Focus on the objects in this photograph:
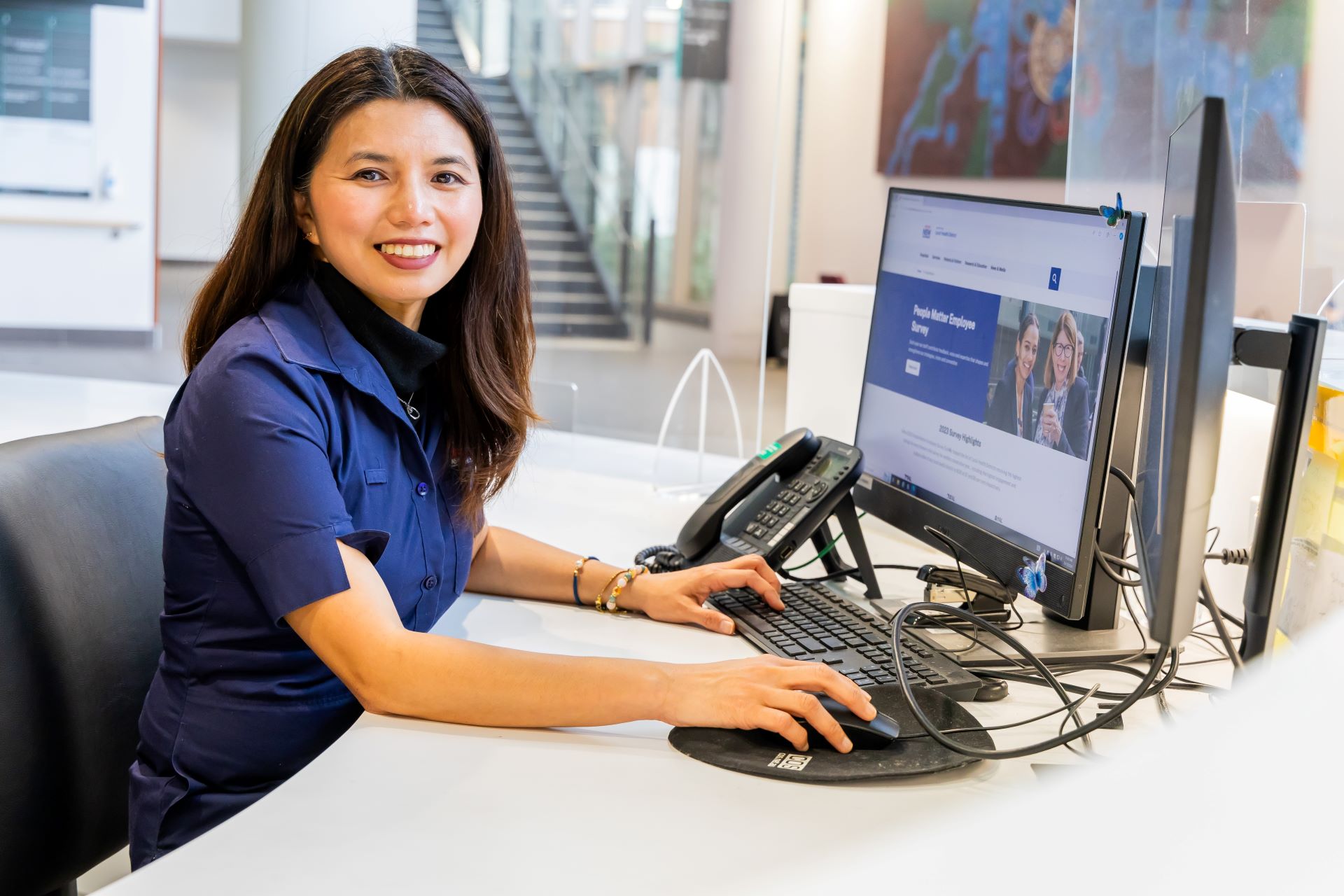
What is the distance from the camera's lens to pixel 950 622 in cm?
132

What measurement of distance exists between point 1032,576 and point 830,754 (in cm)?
41

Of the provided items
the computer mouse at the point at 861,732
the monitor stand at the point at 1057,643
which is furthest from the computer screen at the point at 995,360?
the computer mouse at the point at 861,732

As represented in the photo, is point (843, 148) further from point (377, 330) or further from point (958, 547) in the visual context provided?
point (377, 330)

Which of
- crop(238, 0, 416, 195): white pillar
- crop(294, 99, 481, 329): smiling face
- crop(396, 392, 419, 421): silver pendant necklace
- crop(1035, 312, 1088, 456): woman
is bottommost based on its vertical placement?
crop(396, 392, 419, 421): silver pendant necklace

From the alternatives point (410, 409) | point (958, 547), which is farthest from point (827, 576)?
point (410, 409)

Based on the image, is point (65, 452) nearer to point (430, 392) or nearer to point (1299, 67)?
point (430, 392)

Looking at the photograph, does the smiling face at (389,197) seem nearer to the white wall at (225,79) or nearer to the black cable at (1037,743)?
the white wall at (225,79)

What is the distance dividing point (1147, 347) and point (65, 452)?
3.67ft

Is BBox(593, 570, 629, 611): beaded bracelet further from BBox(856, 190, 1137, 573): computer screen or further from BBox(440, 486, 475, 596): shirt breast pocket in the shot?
BBox(856, 190, 1137, 573): computer screen

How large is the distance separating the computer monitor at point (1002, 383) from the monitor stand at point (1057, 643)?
3 cm

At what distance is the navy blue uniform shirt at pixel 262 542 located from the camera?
3.32ft

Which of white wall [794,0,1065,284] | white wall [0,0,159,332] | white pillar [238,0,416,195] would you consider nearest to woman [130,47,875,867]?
white pillar [238,0,416,195]

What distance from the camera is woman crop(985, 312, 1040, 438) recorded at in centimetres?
127

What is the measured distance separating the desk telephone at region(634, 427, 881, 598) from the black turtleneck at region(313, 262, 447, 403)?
0.45m
